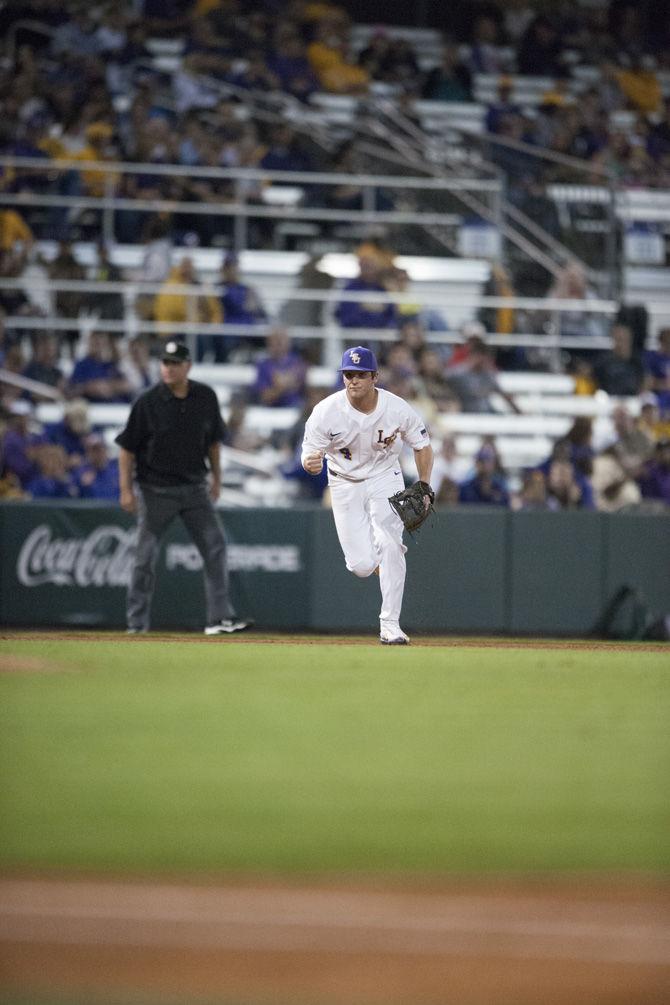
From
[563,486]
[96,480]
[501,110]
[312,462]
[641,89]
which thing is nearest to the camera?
[312,462]

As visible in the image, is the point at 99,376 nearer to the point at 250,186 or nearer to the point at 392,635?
the point at 250,186

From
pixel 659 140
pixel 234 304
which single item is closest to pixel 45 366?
pixel 234 304

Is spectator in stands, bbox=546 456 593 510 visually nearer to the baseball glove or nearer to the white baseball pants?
the white baseball pants

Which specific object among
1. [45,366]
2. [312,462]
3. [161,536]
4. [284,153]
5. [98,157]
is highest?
[284,153]

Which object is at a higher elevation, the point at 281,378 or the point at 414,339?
the point at 414,339

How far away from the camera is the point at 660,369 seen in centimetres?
1920

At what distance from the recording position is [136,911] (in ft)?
12.8

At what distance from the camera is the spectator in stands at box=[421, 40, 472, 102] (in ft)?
73.4

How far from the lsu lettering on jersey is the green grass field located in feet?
5.98

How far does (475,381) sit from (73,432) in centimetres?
485

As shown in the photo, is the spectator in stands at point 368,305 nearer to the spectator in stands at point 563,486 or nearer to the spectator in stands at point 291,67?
the spectator in stands at point 563,486

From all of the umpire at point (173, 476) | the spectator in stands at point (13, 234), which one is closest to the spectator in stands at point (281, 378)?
the spectator in stands at point (13, 234)

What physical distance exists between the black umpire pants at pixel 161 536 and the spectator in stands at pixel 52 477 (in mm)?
4222

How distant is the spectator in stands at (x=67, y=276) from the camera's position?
1786cm
